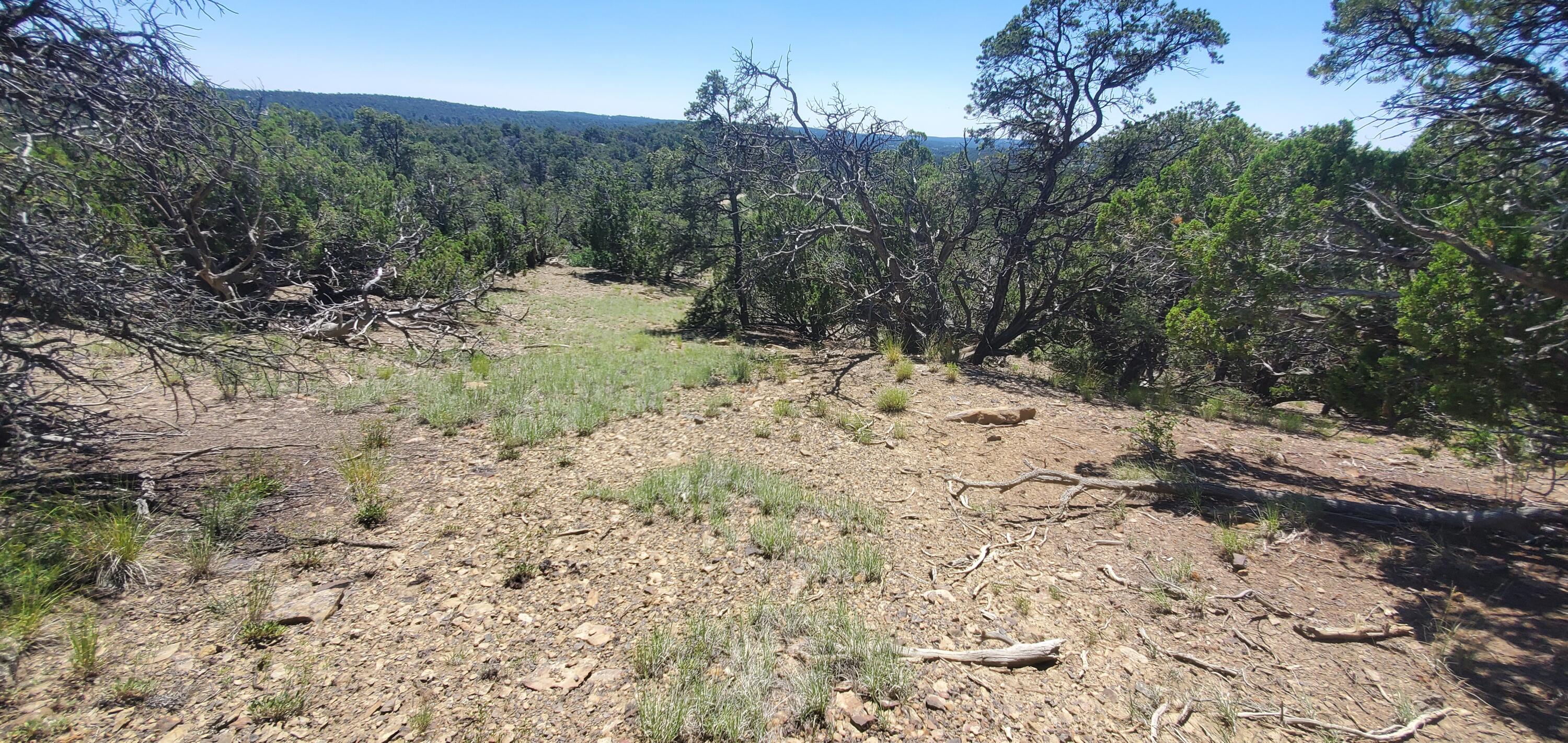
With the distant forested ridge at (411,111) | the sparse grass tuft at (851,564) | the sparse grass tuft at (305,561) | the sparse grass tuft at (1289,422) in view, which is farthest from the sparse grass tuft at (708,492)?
the distant forested ridge at (411,111)

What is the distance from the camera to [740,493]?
5.15 m

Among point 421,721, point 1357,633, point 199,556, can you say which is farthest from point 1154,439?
point 199,556

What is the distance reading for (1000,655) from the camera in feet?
10.5

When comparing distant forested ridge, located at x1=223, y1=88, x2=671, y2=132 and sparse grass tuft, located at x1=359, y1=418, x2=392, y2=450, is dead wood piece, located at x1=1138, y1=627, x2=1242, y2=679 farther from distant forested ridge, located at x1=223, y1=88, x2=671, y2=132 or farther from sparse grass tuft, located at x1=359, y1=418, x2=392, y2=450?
distant forested ridge, located at x1=223, y1=88, x2=671, y2=132

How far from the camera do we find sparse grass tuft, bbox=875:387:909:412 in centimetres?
765

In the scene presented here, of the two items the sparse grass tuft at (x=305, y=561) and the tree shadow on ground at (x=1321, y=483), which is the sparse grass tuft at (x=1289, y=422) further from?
the sparse grass tuft at (x=305, y=561)

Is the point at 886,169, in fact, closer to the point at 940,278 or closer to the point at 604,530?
the point at 940,278

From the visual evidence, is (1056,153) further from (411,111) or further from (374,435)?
(411,111)

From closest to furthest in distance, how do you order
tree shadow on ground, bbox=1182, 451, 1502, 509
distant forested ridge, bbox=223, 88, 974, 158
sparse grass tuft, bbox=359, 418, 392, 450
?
1. tree shadow on ground, bbox=1182, 451, 1502, 509
2. sparse grass tuft, bbox=359, 418, 392, 450
3. distant forested ridge, bbox=223, 88, 974, 158

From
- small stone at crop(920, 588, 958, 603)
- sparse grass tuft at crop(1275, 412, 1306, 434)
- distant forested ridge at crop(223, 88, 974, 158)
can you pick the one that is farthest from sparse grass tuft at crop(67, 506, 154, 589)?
distant forested ridge at crop(223, 88, 974, 158)

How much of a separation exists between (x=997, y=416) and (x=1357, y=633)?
399 centimetres

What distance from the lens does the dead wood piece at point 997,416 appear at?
7180 millimetres

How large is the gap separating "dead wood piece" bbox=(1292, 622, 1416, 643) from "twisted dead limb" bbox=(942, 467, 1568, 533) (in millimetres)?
1553

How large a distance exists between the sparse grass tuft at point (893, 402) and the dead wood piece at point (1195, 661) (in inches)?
174
